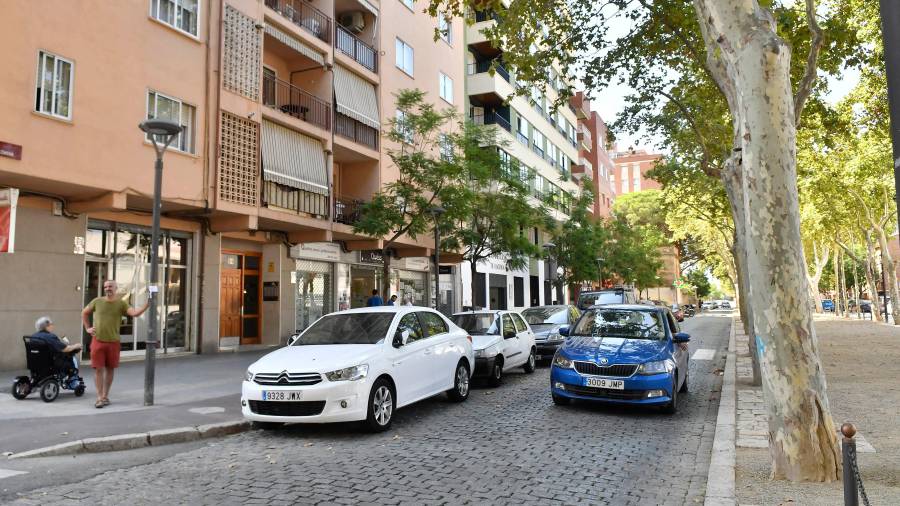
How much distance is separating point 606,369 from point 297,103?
14.9 meters

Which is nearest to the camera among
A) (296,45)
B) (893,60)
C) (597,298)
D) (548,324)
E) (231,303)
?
(893,60)

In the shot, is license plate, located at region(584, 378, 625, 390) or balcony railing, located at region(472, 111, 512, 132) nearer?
license plate, located at region(584, 378, 625, 390)

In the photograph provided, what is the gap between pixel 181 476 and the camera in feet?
19.3

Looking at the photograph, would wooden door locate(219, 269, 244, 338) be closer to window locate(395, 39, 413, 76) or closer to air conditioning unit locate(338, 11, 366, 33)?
air conditioning unit locate(338, 11, 366, 33)

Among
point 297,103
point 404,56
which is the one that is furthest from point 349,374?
point 404,56

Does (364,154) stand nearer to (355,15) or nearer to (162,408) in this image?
(355,15)

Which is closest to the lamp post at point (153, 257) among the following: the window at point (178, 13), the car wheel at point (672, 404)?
the window at point (178, 13)

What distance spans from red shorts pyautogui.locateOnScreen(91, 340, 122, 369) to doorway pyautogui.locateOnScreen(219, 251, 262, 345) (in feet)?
30.7

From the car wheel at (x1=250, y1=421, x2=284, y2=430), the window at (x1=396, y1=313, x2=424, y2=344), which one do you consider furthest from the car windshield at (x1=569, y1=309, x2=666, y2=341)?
the car wheel at (x1=250, y1=421, x2=284, y2=430)

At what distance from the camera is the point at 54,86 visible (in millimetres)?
12617

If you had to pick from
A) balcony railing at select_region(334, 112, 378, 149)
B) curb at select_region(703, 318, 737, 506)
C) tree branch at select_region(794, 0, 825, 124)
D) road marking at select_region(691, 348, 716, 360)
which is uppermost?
balcony railing at select_region(334, 112, 378, 149)

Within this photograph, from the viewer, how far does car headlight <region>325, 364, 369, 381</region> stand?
7.36 metres

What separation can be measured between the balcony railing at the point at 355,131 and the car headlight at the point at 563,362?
1371 cm

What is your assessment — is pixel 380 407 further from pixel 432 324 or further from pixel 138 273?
pixel 138 273
